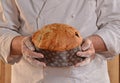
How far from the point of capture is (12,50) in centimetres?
98

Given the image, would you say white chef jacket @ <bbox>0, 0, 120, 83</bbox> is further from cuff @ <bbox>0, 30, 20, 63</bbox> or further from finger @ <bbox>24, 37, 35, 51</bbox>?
finger @ <bbox>24, 37, 35, 51</bbox>

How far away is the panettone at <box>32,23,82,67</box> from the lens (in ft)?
2.62

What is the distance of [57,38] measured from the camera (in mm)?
808

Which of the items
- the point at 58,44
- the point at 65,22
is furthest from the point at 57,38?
the point at 65,22

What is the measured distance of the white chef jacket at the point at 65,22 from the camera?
955 millimetres

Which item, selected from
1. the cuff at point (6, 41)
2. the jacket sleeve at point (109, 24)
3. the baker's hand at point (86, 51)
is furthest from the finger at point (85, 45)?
the cuff at point (6, 41)

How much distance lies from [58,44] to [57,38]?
2 centimetres

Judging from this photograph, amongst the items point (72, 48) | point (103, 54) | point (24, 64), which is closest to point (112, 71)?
point (103, 54)

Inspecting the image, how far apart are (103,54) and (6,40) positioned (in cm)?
33

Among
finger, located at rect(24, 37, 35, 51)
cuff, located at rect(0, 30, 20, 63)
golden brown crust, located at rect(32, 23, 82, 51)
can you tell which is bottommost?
cuff, located at rect(0, 30, 20, 63)

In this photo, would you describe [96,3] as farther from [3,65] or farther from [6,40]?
[3,65]

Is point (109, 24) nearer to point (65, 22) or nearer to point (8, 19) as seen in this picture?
point (65, 22)

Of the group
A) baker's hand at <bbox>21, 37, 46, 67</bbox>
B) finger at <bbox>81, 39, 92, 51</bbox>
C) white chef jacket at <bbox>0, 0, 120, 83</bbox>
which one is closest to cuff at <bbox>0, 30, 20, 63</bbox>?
white chef jacket at <bbox>0, 0, 120, 83</bbox>

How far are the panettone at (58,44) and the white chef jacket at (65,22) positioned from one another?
12cm
